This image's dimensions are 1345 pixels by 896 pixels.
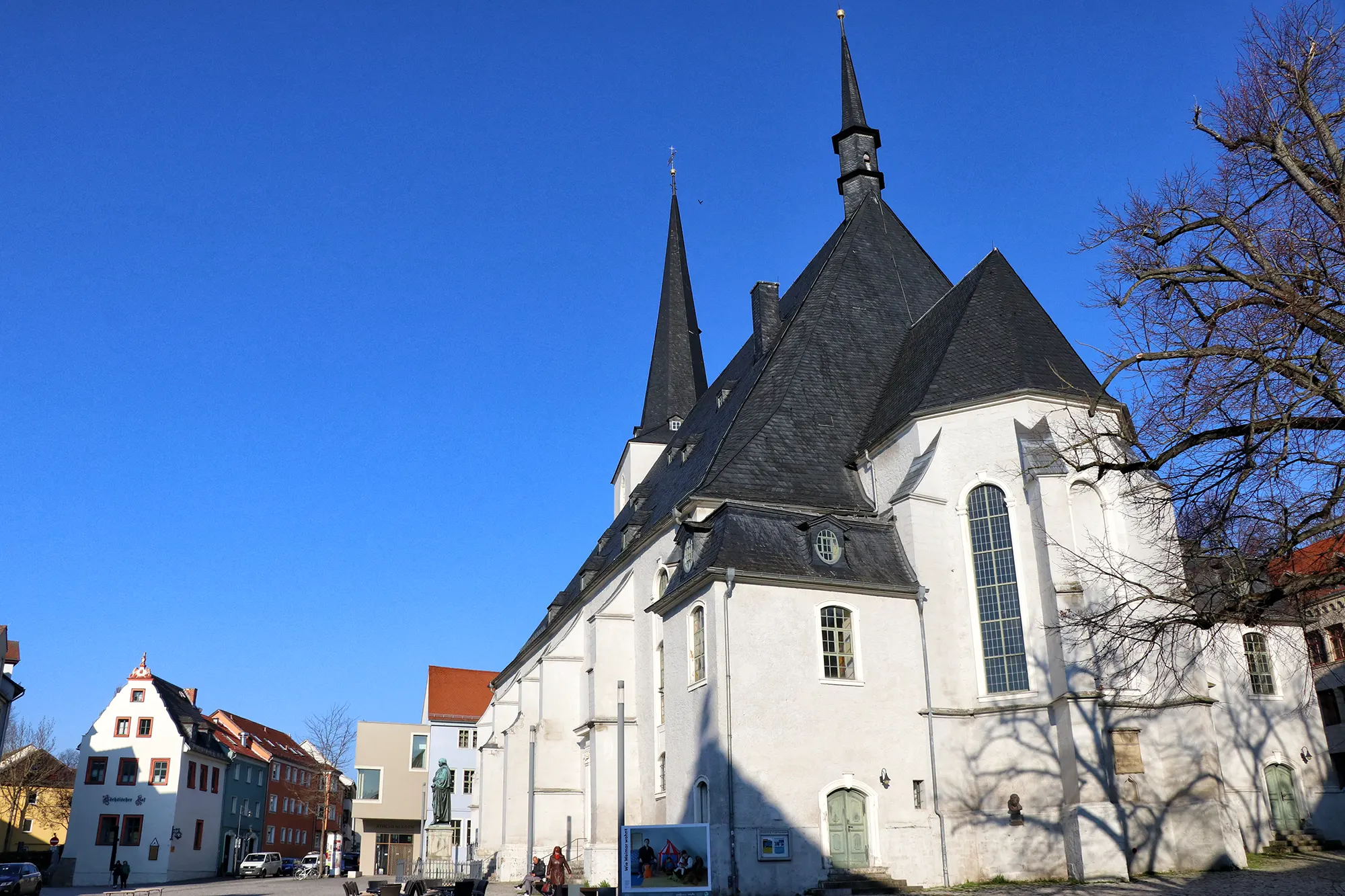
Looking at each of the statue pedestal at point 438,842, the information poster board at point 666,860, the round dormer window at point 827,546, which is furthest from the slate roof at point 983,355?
the statue pedestal at point 438,842

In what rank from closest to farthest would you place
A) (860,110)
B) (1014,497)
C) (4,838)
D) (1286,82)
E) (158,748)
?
(1286,82) < (1014,497) < (860,110) < (158,748) < (4,838)

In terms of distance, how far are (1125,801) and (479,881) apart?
36.5 feet

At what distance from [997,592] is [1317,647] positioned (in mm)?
19395

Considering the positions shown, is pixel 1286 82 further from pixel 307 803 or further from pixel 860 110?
pixel 307 803

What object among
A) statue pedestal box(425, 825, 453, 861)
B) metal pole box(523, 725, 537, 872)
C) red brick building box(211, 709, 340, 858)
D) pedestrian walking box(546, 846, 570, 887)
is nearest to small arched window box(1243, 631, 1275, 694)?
pedestrian walking box(546, 846, 570, 887)

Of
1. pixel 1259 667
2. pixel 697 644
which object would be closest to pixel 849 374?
pixel 697 644

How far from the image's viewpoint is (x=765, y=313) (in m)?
29.8

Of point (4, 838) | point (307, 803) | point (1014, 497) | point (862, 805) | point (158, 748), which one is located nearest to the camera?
point (862, 805)

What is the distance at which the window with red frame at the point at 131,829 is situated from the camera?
140ft

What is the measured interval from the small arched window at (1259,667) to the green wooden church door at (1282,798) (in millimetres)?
1809

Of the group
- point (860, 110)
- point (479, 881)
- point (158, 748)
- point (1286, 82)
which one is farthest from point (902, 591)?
point (158, 748)

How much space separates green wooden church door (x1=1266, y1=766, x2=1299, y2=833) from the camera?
78.9 ft

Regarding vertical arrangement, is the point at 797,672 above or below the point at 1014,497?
below

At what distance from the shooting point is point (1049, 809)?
18641 millimetres
